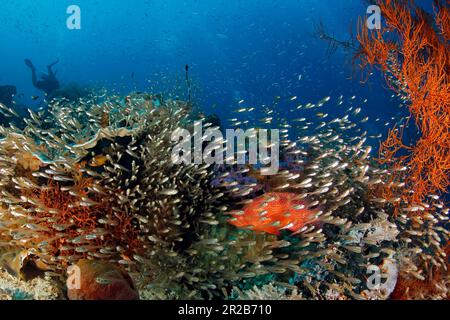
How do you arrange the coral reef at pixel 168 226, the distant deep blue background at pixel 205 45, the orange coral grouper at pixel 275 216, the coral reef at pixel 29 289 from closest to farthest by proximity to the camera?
1. the coral reef at pixel 29 289
2. the coral reef at pixel 168 226
3. the orange coral grouper at pixel 275 216
4. the distant deep blue background at pixel 205 45

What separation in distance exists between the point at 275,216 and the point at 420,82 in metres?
5.03

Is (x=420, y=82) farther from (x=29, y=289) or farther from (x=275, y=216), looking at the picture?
(x=29, y=289)

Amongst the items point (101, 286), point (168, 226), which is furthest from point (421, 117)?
point (101, 286)

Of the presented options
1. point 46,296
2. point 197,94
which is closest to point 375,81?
point 197,94

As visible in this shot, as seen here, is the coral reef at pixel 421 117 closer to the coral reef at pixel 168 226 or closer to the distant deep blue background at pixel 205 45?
the coral reef at pixel 168 226

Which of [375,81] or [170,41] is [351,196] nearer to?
[375,81]

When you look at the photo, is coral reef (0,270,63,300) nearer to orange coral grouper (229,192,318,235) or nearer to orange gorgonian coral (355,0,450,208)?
orange coral grouper (229,192,318,235)

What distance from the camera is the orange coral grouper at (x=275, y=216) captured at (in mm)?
4770

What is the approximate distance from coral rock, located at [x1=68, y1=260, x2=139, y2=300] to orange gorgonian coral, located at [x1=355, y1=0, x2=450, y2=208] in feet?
15.9

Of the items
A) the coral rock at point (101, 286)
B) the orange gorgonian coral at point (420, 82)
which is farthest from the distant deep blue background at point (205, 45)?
the coral rock at point (101, 286)

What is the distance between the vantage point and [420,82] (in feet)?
24.3

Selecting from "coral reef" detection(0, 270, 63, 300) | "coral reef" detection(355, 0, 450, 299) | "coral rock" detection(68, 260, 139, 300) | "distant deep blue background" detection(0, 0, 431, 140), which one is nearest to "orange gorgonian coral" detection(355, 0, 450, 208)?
"coral reef" detection(355, 0, 450, 299)

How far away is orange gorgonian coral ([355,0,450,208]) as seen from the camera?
6715 mm

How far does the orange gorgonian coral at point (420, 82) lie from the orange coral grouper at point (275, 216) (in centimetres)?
238
